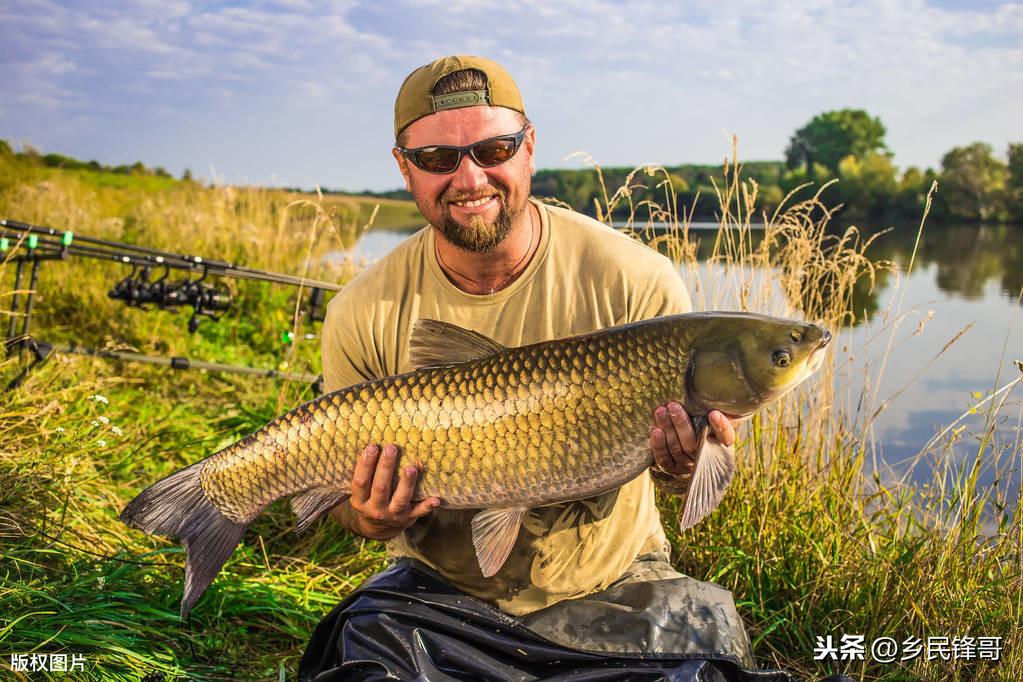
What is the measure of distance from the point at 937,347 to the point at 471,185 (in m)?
13.5

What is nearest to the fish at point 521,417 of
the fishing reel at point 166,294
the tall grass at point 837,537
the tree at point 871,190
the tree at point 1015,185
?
the tall grass at point 837,537

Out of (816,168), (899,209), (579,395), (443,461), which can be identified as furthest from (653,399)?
(816,168)

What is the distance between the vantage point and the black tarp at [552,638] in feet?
6.63

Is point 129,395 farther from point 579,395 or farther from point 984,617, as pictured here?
point 984,617

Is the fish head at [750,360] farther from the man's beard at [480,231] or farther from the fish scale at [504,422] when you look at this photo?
the man's beard at [480,231]

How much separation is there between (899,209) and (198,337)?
4002 cm

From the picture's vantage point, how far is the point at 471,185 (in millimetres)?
2172

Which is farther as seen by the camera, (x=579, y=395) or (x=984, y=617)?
(x=984, y=617)

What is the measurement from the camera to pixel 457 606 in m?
2.16

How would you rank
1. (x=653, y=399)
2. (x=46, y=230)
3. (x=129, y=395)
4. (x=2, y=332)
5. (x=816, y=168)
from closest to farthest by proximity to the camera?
(x=653, y=399), (x=46, y=230), (x=129, y=395), (x=2, y=332), (x=816, y=168)

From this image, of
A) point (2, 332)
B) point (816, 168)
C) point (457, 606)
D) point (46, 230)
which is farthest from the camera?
point (816, 168)

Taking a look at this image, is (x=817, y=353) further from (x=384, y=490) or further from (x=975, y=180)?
(x=975, y=180)

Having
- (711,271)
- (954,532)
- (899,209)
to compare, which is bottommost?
(954,532)

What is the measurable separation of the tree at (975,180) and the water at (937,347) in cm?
523
